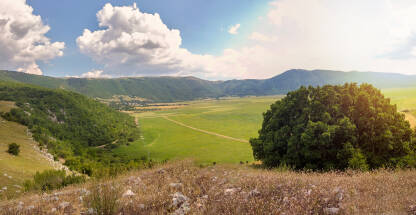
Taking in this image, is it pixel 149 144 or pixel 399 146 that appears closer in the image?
pixel 399 146

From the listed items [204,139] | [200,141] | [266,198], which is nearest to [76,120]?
[200,141]

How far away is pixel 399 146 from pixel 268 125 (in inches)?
548

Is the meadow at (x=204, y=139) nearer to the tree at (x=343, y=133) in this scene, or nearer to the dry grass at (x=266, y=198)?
the tree at (x=343, y=133)

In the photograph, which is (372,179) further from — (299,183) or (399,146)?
(399,146)

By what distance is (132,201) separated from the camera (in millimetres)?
6156

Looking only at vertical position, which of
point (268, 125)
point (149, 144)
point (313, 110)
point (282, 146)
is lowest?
point (149, 144)

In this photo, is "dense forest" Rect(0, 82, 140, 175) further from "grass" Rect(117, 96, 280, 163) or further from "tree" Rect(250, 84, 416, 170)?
"tree" Rect(250, 84, 416, 170)

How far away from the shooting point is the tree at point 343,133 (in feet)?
67.2

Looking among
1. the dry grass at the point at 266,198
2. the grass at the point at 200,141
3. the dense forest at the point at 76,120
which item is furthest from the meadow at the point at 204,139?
the dry grass at the point at 266,198

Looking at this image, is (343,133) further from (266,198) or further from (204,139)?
(204,139)

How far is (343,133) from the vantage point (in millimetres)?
20891

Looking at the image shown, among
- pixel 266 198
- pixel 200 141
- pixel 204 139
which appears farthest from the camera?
pixel 204 139

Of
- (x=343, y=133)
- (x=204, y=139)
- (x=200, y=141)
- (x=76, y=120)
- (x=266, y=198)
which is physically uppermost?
(x=266, y=198)

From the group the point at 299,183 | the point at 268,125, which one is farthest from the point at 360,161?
the point at 299,183
